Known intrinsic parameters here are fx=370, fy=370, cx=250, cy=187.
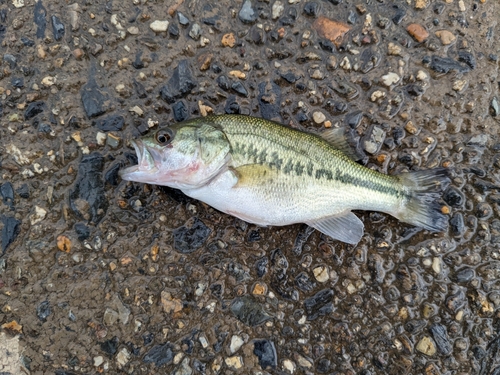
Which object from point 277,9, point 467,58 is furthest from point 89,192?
point 467,58

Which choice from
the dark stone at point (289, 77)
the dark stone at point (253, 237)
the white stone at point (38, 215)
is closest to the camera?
the white stone at point (38, 215)

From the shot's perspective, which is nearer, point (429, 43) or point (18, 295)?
point (18, 295)

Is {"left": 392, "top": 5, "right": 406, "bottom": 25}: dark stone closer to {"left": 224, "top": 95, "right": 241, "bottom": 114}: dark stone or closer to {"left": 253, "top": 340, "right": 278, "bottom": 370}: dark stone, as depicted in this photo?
{"left": 224, "top": 95, "right": 241, "bottom": 114}: dark stone

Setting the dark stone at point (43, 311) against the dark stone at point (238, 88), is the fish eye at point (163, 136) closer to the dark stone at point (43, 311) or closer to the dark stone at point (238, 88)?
the dark stone at point (238, 88)

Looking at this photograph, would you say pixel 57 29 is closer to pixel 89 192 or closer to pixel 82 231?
pixel 89 192

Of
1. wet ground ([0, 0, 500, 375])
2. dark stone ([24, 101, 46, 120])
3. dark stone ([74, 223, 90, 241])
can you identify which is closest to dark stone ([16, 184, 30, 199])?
wet ground ([0, 0, 500, 375])

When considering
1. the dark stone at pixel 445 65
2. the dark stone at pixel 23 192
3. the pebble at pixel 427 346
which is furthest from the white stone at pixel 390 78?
the dark stone at pixel 23 192

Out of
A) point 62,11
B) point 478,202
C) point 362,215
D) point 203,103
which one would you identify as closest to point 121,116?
point 203,103

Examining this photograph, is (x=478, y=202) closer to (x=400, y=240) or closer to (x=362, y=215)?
(x=400, y=240)
